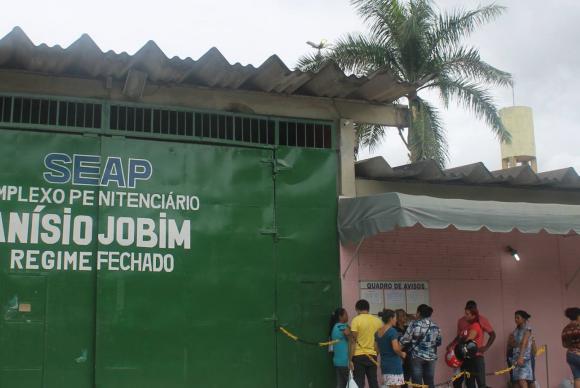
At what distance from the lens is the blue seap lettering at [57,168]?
962 cm

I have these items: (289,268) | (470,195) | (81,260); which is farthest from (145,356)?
(470,195)

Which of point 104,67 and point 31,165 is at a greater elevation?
point 104,67

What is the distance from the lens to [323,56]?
22.0 metres

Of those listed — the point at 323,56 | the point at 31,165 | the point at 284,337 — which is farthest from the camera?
the point at 323,56

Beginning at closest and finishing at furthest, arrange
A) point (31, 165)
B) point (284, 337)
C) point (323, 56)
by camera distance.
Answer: point (31, 165), point (284, 337), point (323, 56)

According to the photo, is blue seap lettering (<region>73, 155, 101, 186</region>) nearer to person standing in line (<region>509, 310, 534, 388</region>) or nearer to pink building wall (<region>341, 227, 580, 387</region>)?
pink building wall (<region>341, 227, 580, 387</region>)

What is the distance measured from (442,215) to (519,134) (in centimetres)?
1556

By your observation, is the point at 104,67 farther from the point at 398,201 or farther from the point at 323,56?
the point at 323,56

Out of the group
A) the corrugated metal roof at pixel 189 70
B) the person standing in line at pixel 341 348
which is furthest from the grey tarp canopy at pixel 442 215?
the corrugated metal roof at pixel 189 70

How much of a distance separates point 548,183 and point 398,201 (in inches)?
171

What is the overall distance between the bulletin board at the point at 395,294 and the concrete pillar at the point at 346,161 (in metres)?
1.47

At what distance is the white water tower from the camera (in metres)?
24.1

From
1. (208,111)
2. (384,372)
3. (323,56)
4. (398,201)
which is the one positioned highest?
(323,56)

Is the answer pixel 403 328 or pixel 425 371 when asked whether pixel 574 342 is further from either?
pixel 403 328
